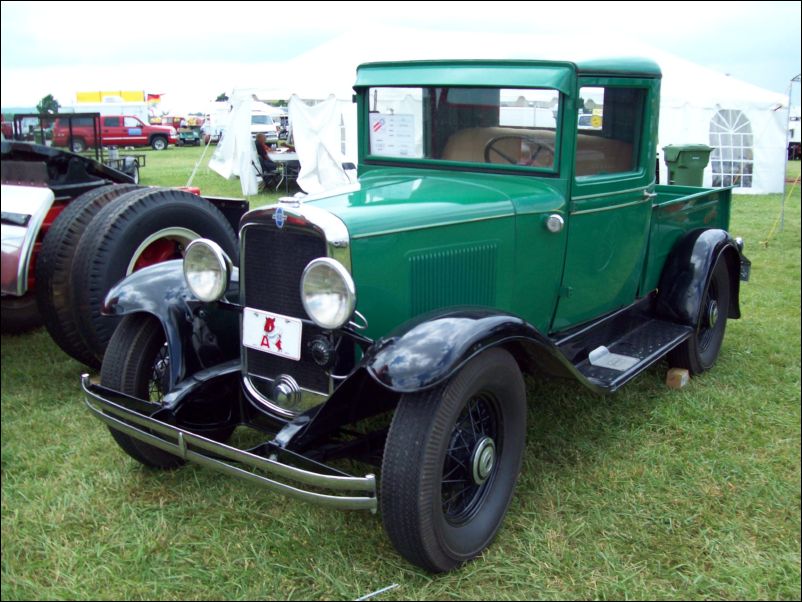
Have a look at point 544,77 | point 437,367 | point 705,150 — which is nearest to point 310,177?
point 705,150

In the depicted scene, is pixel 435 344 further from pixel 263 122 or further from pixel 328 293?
pixel 263 122

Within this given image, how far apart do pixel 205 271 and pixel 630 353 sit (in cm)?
221

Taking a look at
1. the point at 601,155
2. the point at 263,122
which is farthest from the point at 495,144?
the point at 263,122

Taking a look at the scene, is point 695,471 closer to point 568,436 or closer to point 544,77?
point 568,436

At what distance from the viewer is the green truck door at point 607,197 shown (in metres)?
3.54

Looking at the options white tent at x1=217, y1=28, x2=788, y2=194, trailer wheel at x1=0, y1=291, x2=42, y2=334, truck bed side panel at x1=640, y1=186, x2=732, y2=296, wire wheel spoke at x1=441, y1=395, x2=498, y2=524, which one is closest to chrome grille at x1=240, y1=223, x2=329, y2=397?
wire wheel spoke at x1=441, y1=395, x2=498, y2=524

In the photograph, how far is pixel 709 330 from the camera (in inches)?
184

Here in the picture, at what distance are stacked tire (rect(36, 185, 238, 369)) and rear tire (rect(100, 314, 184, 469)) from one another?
3.36 feet

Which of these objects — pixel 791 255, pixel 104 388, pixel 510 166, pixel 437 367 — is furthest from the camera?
pixel 791 255

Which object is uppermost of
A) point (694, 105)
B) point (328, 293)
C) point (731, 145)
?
point (694, 105)

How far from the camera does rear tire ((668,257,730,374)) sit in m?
4.34

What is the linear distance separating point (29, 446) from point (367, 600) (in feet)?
6.66

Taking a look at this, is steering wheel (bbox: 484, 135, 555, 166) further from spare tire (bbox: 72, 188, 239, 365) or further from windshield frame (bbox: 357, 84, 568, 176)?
spare tire (bbox: 72, 188, 239, 365)

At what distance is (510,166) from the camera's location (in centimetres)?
351
